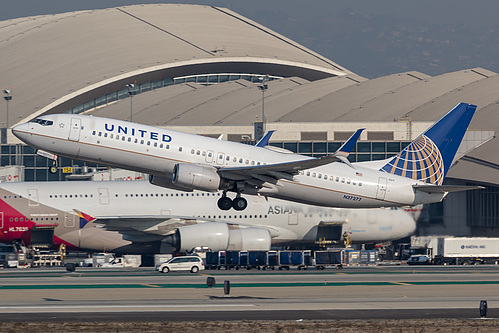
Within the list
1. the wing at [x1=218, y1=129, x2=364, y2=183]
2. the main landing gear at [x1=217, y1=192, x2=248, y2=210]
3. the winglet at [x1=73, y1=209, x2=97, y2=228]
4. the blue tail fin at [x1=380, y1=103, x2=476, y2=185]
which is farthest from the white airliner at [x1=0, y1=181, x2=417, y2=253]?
the wing at [x1=218, y1=129, x2=364, y2=183]

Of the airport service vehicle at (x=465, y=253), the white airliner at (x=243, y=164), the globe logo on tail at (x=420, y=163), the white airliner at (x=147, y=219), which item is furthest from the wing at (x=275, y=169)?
the airport service vehicle at (x=465, y=253)

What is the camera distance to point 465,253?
86.2m

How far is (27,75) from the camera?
14975 cm

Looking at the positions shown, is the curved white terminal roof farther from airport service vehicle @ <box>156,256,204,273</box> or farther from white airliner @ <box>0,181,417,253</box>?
airport service vehicle @ <box>156,256,204,273</box>

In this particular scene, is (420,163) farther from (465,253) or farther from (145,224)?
(145,224)

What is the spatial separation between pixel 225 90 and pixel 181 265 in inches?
3171

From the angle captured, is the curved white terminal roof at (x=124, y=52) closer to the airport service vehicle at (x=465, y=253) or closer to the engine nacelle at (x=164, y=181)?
the airport service vehicle at (x=465, y=253)

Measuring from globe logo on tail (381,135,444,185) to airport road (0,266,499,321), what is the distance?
24.9 feet

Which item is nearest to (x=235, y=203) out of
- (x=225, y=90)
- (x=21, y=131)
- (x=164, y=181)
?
(x=164, y=181)

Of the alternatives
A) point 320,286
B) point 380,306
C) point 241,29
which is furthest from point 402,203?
point 241,29

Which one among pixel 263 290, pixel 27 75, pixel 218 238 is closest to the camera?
pixel 263 290

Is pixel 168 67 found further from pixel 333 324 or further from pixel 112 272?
pixel 333 324

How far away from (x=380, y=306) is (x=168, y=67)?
10938 centimetres

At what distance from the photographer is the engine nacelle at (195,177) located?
58.0 m
